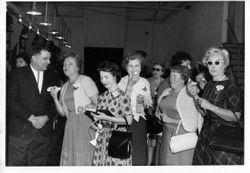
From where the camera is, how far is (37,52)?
3818 mm

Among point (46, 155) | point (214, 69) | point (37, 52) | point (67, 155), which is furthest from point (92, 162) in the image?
point (214, 69)

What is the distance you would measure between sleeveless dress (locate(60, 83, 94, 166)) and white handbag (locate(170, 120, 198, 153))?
3.04 feet

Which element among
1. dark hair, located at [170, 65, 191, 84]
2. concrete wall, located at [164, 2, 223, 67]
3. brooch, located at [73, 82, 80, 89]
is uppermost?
concrete wall, located at [164, 2, 223, 67]

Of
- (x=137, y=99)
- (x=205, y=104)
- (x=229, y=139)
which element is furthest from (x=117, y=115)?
(x=229, y=139)

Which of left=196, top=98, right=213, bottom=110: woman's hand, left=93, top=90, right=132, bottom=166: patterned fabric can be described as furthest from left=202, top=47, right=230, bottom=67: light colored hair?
left=93, top=90, right=132, bottom=166: patterned fabric

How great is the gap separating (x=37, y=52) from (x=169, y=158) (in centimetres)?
188

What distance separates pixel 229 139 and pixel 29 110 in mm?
2103

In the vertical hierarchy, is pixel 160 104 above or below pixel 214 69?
below

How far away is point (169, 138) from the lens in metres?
3.82

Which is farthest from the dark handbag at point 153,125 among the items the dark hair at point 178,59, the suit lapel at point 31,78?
the suit lapel at point 31,78

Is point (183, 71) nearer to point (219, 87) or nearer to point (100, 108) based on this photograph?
point (219, 87)

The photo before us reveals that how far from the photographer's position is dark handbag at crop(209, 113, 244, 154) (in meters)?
3.04

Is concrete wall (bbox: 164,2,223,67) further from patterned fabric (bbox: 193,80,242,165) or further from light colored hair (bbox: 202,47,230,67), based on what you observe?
patterned fabric (bbox: 193,80,242,165)

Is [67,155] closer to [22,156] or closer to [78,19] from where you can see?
[22,156]
